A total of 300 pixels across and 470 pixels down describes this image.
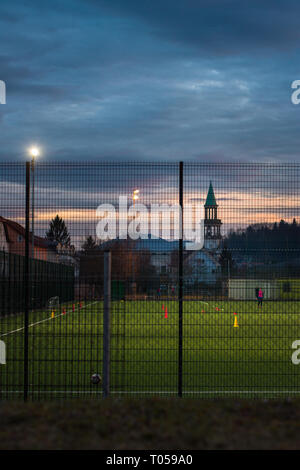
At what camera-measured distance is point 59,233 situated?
10617 millimetres

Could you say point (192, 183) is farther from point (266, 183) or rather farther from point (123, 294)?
point (123, 294)

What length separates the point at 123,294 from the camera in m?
11.0

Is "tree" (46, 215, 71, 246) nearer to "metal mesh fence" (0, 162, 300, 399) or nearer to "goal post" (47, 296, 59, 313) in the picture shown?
"metal mesh fence" (0, 162, 300, 399)

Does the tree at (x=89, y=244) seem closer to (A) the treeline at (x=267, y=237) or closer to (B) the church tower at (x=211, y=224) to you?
(B) the church tower at (x=211, y=224)

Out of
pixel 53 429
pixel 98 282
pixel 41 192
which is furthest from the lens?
pixel 98 282

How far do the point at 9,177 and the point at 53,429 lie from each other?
5144 millimetres

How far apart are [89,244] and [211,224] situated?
209 cm

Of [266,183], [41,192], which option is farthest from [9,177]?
[266,183]

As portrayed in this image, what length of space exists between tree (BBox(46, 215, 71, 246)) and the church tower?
235 cm

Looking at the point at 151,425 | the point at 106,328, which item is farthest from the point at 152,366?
the point at 151,425

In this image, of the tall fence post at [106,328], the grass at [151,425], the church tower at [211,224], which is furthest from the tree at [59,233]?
the grass at [151,425]

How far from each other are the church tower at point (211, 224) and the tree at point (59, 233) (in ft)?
7.72

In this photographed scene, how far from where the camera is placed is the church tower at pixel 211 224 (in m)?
10.5

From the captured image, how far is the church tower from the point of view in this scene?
34.5 feet
